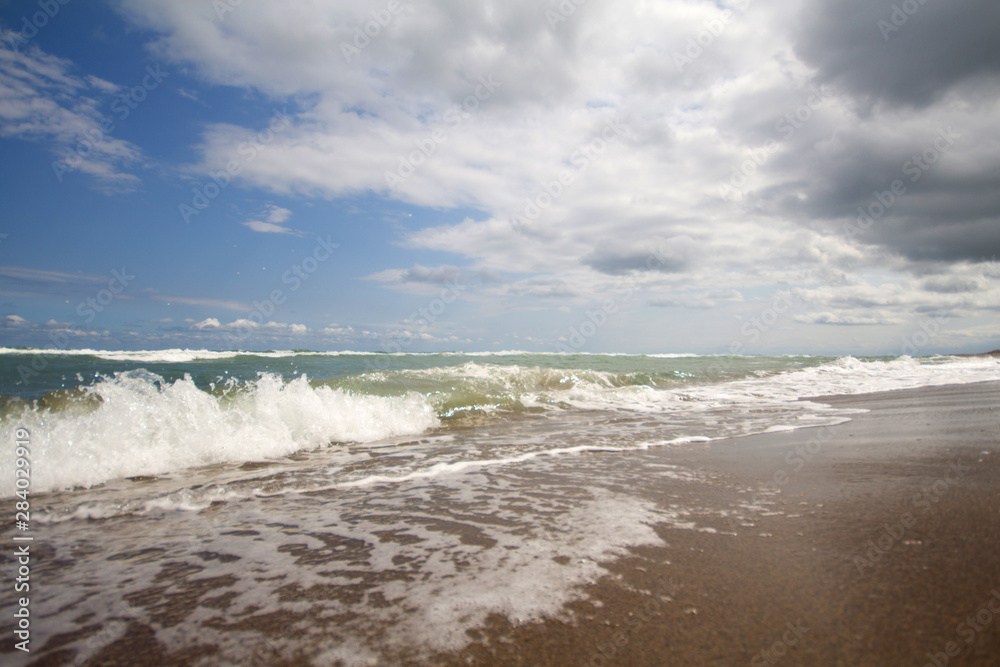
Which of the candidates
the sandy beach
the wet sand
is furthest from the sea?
the wet sand

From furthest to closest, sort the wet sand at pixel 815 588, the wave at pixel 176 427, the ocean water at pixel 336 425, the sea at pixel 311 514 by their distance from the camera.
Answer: the ocean water at pixel 336 425
the wave at pixel 176 427
the sea at pixel 311 514
the wet sand at pixel 815 588

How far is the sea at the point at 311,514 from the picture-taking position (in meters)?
1.92

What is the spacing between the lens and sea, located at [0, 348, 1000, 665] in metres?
1.92

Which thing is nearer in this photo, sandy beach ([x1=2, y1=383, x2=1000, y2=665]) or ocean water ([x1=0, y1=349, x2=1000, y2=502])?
sandy beach ([x1=2, y1=383, x2=1000, y2=665])

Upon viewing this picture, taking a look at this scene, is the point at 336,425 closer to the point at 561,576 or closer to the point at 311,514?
the point at 311,514

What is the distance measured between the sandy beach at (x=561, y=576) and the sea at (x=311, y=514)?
0.06 feet

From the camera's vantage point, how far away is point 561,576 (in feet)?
7.41

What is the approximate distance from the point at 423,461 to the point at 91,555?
3.07 metres

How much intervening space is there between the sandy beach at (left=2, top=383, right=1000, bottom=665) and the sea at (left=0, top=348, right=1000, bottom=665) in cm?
2

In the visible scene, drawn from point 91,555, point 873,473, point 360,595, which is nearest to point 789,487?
point 873,473

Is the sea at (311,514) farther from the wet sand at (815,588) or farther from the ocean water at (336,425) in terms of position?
the wet sand at (815,588)

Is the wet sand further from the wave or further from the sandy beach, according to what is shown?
the wave

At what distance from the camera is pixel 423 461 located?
17.7 feet

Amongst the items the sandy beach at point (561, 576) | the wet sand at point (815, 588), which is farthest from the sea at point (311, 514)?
the wet sand at point (815, 588)
